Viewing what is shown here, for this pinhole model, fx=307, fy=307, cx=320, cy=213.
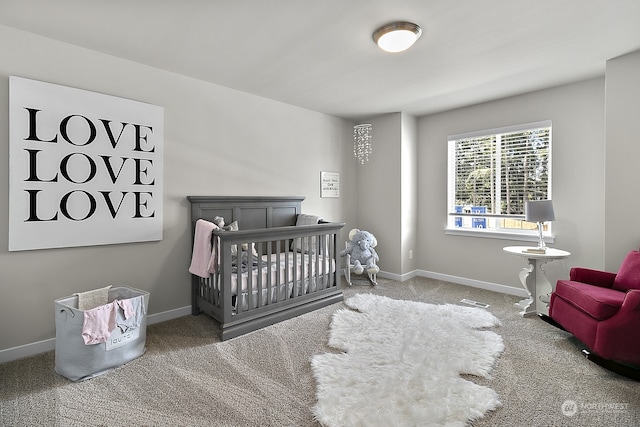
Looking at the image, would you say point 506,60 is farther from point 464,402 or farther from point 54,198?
point 54,198

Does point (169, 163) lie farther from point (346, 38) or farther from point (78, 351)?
point (346, 38)

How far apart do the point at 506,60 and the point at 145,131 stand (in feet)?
10.6

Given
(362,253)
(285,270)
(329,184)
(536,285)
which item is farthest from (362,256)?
(536,285)

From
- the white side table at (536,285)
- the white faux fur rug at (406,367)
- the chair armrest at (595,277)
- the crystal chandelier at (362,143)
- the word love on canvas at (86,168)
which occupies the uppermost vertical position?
the crystal chandelier at (362,143)

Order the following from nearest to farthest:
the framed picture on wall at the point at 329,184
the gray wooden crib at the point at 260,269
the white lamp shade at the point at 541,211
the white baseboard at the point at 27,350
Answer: the white baseboard at the point at 27,350
the gray wooden crib at the point at 260,269
the white lamp shade at the point at 541,211
the framed picture on wall at the point at 329,184

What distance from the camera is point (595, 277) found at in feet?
8.23

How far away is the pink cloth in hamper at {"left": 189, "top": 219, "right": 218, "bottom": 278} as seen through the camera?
8.75ft

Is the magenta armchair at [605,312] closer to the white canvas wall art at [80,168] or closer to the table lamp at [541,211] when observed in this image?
the table lamp at [541,211]

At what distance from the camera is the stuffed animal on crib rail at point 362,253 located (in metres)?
4.00

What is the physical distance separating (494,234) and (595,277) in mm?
1313

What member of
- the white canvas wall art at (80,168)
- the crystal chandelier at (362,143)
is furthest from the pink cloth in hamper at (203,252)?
the crystal chandelier at (362,143)

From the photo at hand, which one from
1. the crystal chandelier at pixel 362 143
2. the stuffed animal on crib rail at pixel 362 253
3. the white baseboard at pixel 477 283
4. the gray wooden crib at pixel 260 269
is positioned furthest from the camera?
the crystal chandelier at pixel 362 143

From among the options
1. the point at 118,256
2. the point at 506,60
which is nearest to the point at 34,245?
the point at 118,256

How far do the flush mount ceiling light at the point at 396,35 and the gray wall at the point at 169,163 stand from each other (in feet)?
5.89
